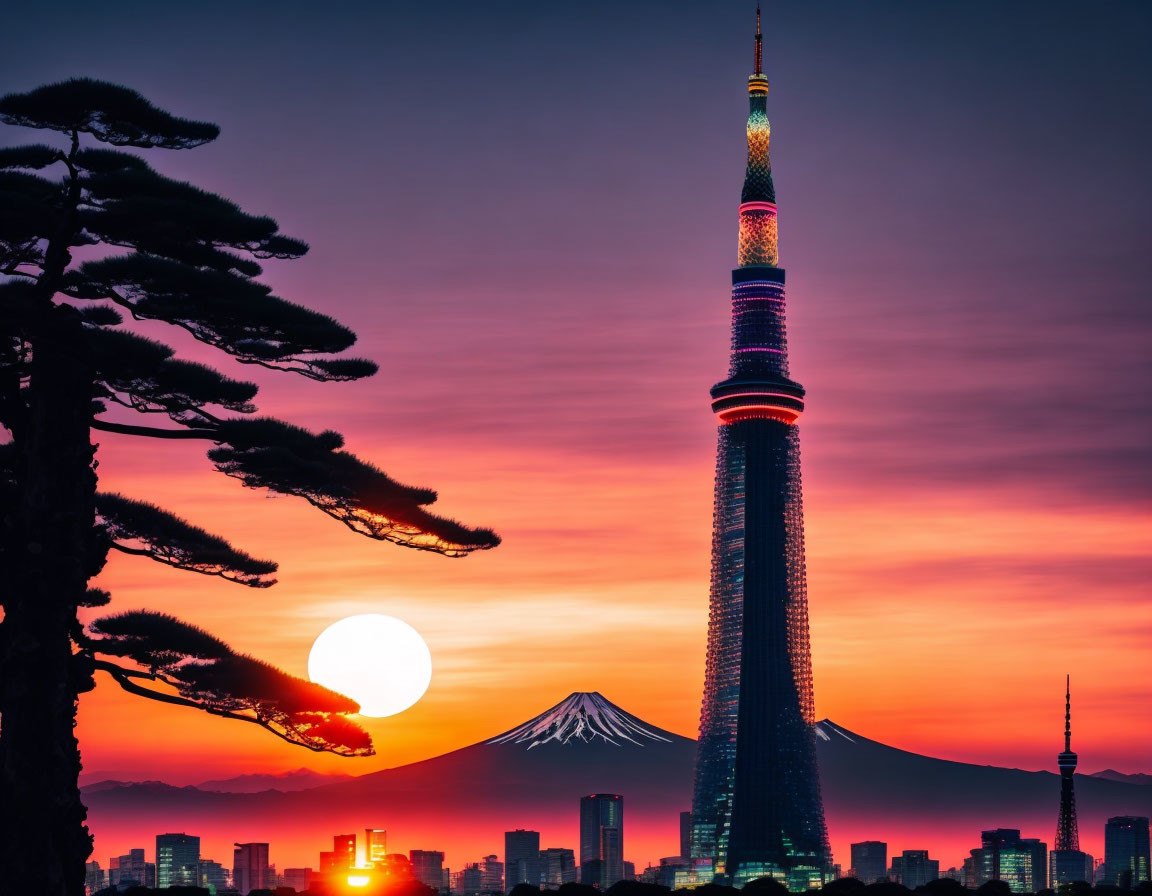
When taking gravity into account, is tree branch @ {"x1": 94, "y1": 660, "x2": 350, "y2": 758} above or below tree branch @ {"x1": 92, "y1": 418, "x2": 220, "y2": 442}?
below

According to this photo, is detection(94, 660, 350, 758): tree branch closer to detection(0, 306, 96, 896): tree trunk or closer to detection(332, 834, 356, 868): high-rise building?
detection(0, 306, 96, 896): tree trunk

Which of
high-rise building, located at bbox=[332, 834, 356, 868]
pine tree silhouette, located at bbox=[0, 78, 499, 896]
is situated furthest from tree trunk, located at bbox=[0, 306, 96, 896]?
high-rise building, located at bbox=[332, 834, 356, 868]

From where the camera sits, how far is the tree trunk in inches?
1209

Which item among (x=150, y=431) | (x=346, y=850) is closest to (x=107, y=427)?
(x=150, y=431)

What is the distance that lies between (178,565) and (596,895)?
26775 millimetres

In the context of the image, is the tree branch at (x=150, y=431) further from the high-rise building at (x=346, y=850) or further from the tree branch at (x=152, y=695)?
the high-rise building at (x=346, y=850)

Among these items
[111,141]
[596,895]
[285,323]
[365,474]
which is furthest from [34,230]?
[596,895]

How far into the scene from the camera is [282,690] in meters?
31.5

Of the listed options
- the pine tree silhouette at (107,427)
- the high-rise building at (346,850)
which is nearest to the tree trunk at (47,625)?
the pine tree silhouette at (107,427)

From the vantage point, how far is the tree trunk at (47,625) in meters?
30.7

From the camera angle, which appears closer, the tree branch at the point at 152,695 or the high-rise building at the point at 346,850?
the tree branch at the point at 152,695

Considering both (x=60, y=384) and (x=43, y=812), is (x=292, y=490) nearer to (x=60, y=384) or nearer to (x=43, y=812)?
(x=60, y=384)

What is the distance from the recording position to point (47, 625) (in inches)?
1224

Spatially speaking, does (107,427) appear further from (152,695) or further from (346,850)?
(346,850)
